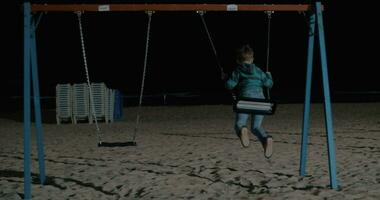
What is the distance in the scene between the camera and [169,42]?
171ft

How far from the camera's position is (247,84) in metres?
6.38

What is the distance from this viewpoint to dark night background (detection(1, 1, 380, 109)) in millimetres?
38875

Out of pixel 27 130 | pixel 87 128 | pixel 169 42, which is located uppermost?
pixel 169 42

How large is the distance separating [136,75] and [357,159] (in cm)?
3578

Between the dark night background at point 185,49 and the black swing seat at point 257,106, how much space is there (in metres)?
27.2

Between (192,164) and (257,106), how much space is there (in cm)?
210

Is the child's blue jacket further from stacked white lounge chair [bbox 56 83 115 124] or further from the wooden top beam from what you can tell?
stacked white lounge chair [bbox 56 83 115 124]

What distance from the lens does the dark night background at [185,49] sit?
128 feet

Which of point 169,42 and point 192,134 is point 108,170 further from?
point 169,42

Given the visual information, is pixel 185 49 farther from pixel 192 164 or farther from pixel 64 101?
pixel 192 164

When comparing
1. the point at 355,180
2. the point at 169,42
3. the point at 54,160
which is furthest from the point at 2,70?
the point at 355,180

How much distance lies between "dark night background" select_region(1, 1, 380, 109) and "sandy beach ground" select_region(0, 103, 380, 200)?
20477 millimetres

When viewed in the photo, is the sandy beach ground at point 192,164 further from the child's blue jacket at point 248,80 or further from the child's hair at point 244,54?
the child's hair at point 244,54

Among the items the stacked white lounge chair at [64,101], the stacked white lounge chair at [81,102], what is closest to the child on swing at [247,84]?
the stacked white lounge chair at [81,102]
